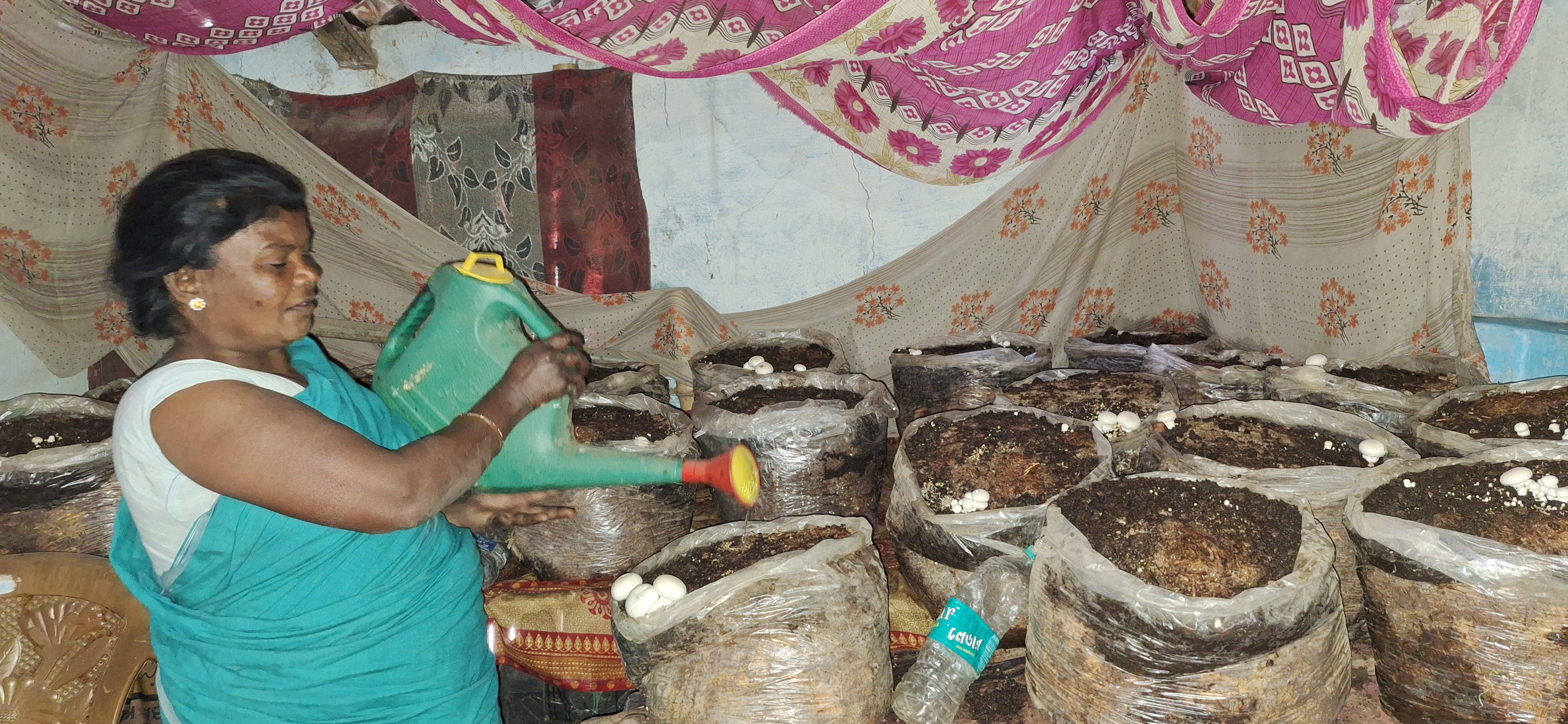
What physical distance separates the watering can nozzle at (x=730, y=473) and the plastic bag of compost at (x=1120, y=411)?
43.9 inches

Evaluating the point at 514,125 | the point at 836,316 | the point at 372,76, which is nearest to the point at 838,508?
the point at 836,316

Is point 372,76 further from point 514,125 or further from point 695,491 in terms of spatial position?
point 695,491

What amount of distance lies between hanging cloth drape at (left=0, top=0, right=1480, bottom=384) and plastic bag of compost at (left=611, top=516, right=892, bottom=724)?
214 cm

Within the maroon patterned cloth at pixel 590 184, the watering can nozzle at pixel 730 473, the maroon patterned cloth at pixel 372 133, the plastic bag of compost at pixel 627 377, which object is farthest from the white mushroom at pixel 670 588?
the maroon patterned cloth at pixel 372 133

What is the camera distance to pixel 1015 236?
12.5 ft

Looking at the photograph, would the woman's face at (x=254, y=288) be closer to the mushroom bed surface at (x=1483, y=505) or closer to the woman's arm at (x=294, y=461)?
the woman's arm at (x=294, y=461)

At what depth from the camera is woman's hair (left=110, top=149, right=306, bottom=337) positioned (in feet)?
4.14

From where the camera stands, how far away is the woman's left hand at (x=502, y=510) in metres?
1.71

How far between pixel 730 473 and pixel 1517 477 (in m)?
1.53

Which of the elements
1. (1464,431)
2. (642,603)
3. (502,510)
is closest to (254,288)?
(502,510)

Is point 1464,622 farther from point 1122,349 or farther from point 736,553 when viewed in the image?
point 1122,349

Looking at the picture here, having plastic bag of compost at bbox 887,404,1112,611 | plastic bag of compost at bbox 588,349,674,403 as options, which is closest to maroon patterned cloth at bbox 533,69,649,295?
plastic bag of compost at bbox 588,349,674,403

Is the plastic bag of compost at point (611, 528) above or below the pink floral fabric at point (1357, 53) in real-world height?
below

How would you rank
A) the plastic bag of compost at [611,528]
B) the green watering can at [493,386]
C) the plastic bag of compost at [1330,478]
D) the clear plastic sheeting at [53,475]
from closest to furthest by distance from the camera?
the green watering can at [493,386], the plastic bag of compost at [1330,478], the clear plastic sheeting at [53,475], the plastic bag of compost at [611,528]
